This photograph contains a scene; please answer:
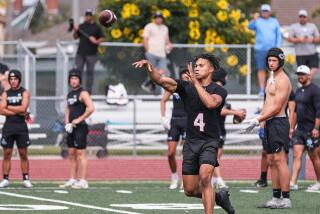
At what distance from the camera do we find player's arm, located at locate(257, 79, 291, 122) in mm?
14445

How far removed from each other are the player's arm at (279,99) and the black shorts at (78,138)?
4.24 meters

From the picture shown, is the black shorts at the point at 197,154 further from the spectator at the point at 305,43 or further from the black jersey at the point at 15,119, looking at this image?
the spectator at the point at 305,43

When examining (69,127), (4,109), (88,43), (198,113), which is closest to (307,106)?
(69,127)

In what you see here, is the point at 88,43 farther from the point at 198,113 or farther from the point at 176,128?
the point at 198,113

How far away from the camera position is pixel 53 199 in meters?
15.4

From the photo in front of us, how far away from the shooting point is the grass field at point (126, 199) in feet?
45.8

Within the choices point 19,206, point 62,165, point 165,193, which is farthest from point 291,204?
point 62,165

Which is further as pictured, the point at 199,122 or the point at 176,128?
the point at 176,128

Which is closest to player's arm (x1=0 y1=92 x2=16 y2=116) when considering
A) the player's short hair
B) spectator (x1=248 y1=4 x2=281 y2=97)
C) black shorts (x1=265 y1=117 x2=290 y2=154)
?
black shorts (x1=265 y1=117 x2=290 y2=154)

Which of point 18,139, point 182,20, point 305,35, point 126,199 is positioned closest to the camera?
point 126,199

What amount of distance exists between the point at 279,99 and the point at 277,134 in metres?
0.53

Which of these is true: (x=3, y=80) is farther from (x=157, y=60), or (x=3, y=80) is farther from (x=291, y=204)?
(x=291, y=204)

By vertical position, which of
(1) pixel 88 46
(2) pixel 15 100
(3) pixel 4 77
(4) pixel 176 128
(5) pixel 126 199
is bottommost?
(5) pixel 126 199

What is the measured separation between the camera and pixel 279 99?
1452 cm
